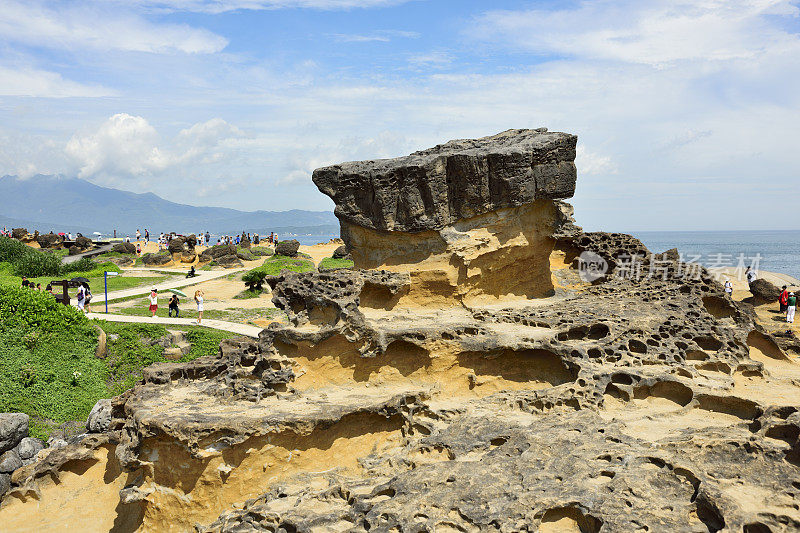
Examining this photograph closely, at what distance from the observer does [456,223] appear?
12250mm

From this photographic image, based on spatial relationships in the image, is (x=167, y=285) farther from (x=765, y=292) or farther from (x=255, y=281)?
(x=765, y=292)

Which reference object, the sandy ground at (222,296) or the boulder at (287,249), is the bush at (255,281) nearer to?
the sandy ground at (222,296)

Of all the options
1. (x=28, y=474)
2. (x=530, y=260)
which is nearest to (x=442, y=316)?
(x=530, y=260)

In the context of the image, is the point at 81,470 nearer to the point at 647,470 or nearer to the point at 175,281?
the point at 647,470

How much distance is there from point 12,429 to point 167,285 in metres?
21.1

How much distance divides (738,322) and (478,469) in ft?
30.5

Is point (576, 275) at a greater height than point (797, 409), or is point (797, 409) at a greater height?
point (576, 275)

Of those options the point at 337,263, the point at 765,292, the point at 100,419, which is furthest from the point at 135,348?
the point at 765,292

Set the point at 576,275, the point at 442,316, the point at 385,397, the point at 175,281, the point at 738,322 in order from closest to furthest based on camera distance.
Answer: the point at 385,397 → the point at 442,316 → the point at 738,322 → the point at 576,275 → the point at 175,281

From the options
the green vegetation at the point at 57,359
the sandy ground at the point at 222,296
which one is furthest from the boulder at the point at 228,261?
the green vegetation at the point at 57,359

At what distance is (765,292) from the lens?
100.0 ft

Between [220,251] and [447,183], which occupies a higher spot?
[447,183]

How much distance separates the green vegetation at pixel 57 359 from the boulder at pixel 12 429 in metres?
0.92

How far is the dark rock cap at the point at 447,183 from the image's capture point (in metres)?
11.8
